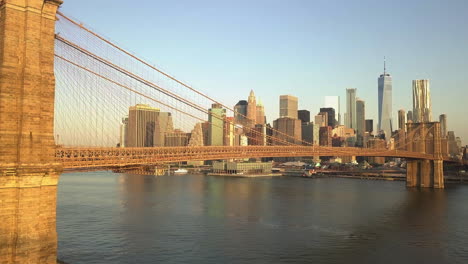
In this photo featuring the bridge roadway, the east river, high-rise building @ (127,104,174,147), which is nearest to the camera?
the bridge roadway

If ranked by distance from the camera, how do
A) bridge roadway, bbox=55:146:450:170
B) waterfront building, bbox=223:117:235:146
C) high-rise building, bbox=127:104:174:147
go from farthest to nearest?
high-rise building, bbox=127:104:174:147 < waterfront building, bbox=223:117:235:146 < bridge roadway, bbox=55:146:450:170

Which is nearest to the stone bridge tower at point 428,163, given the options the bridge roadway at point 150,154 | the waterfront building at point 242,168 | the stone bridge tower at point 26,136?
the bridge roadway at point 150,154

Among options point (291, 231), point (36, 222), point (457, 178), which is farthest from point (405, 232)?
point (457, 178)

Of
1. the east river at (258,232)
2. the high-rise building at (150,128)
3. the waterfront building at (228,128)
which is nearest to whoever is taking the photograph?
the east river at (258,232)

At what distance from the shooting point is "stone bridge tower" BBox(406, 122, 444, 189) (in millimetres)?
83688

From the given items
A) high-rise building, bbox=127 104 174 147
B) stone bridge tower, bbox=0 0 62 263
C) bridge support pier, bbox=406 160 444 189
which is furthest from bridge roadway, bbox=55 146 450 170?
high-rise building, bbox=127 104 174 147

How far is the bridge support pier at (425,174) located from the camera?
272 ft

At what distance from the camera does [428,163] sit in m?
86.2

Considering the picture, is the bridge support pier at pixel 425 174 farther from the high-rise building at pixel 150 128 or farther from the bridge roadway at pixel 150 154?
the high-rise building at pixel 150 128

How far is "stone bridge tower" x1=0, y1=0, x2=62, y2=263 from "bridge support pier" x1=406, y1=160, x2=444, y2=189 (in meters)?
81.6

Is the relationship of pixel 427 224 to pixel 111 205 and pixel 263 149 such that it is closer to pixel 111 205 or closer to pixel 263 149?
pixel 263 149

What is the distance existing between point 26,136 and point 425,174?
85.1 metres

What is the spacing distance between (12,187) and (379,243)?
86.6 ft

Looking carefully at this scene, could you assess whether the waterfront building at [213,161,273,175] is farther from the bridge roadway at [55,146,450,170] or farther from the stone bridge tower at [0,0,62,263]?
the stone bridge tower at [0,0,62,263]
